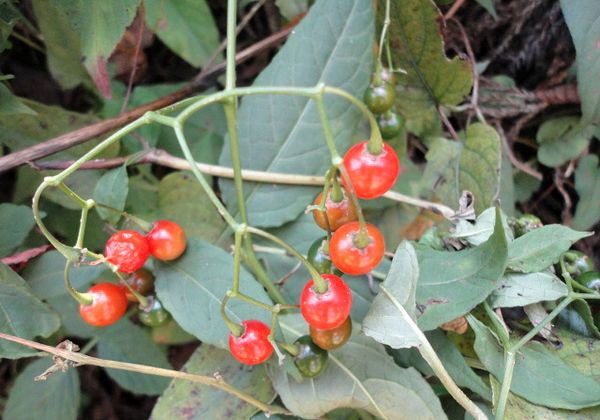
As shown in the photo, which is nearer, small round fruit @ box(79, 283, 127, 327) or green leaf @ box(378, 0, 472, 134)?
small round fruit @ box(79, 283, 127, 327)

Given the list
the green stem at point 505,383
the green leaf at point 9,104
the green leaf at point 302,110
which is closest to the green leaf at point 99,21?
the green leaf at point 9,104

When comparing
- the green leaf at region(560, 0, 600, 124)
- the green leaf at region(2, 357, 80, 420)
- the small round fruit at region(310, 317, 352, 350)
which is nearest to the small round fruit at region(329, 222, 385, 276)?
the small round fruit at region(310, 317, 352, 350)

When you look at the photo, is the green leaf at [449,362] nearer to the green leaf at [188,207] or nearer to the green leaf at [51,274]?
the green leaf at [188,207]

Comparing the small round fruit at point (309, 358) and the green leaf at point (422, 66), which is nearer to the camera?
the small round fruit at point (309, 358)

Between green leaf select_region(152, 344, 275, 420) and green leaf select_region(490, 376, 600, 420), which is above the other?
green leaf select_region(490, 376, 600, 420)

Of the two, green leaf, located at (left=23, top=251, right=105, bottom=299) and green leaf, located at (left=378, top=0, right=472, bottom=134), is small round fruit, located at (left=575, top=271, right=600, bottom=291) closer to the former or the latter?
green leaf, located at (left=378, top=0, right=472, bottom=134)

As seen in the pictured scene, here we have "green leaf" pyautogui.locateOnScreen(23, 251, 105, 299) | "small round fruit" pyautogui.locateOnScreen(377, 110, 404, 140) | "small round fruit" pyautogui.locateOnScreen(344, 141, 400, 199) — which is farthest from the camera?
"small round fruit" pyautogui.locateOnScreen(377, 110, 404, 140)

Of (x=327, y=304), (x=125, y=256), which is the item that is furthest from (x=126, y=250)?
(x=327, y=304)
